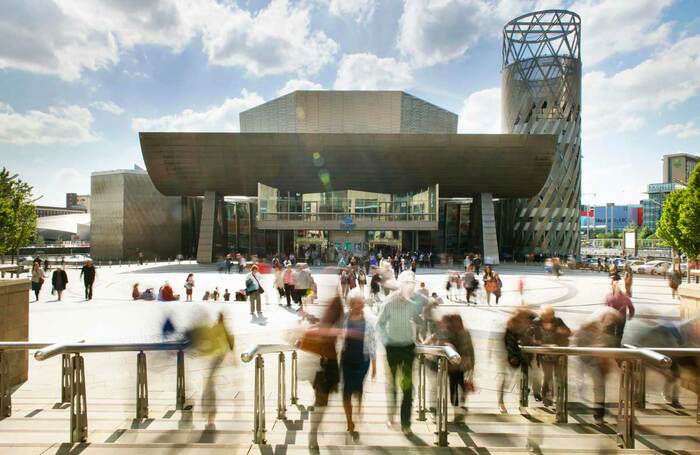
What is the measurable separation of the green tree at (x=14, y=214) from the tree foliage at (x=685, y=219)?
150 ft

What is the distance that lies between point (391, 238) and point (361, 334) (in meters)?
42.6

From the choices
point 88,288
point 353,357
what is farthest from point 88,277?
point 353,357

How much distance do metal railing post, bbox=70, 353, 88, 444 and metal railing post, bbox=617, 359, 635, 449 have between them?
17.8 feet

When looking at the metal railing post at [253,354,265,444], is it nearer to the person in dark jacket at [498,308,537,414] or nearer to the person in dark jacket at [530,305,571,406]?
the person in dark jacket at [498,308,537,414]

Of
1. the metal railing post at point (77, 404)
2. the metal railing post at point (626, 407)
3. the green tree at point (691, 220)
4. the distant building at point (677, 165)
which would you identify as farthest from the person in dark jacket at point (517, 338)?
the distant building at point (677, 165)

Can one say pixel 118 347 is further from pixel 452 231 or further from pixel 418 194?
pixel 452 231

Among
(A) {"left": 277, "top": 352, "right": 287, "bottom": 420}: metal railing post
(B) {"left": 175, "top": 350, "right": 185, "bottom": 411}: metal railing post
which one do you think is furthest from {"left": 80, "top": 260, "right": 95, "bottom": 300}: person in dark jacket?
(A) {"left": 277, "top": 352, "right": 287, "bottom": 420}: metal railing post

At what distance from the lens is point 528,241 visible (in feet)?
223

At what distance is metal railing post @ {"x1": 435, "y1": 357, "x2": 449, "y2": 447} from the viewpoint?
443cm

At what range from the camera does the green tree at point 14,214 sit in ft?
101

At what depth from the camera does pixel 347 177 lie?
45.2 m

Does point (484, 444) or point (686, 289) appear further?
point (686, 289)

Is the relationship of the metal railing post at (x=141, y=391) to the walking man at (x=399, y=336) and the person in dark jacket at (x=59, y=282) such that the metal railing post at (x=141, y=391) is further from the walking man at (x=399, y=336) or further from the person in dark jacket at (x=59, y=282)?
the person in dark jacket at (x=59, y=282)

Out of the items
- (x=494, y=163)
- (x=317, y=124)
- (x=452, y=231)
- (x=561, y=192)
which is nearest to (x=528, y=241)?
(x=561, y=192)
